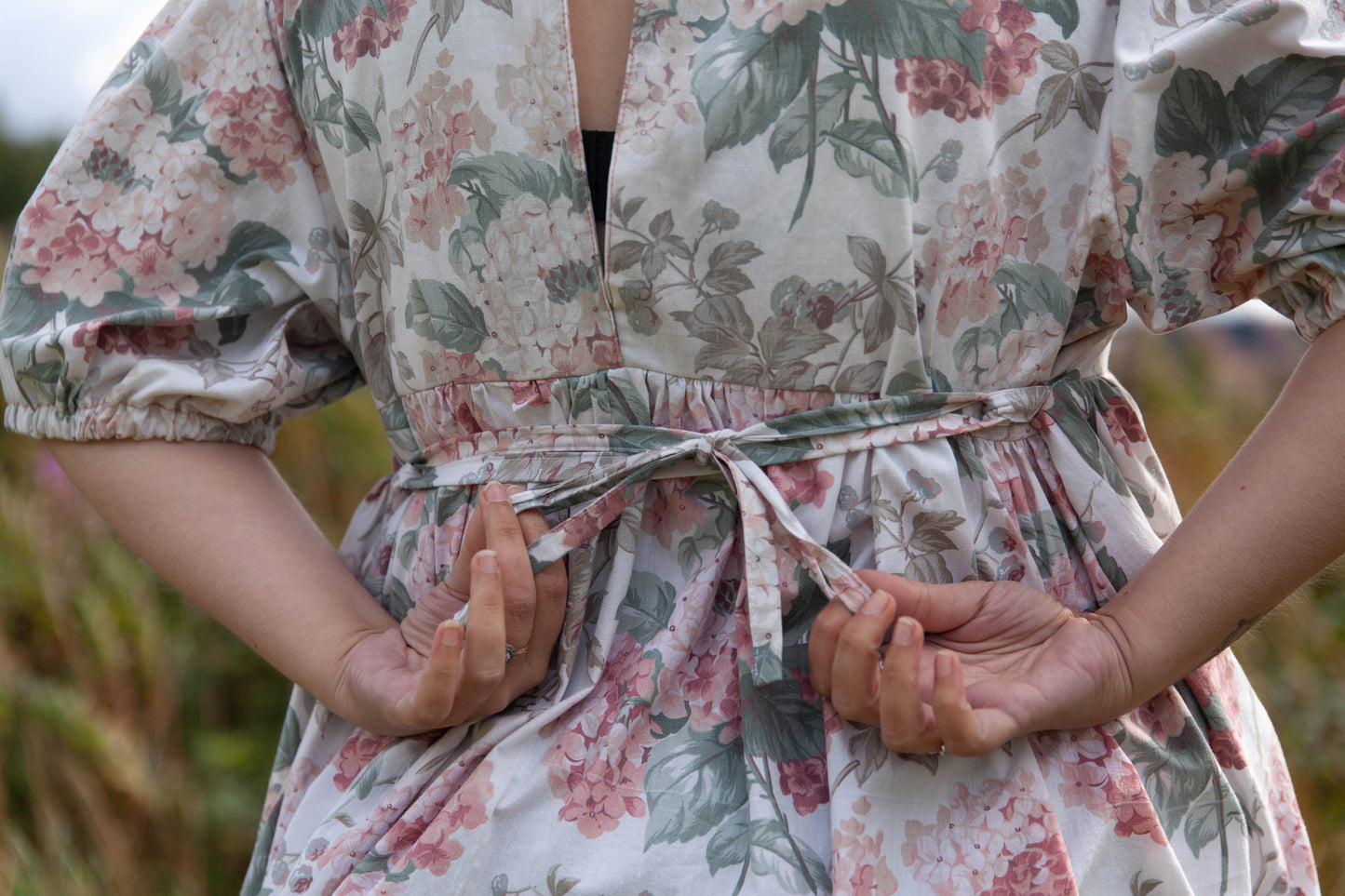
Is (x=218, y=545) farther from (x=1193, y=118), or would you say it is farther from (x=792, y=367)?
(x=1193, y=118)

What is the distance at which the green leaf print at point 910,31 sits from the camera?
752mm

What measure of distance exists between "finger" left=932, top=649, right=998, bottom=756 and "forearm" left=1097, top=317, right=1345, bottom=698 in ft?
0.54

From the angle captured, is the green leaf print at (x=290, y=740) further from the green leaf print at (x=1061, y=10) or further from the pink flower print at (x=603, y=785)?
the green leaf print at (x=1061, y=10)

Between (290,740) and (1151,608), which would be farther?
(290,740)

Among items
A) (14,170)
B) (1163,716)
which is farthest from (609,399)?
(14,170)

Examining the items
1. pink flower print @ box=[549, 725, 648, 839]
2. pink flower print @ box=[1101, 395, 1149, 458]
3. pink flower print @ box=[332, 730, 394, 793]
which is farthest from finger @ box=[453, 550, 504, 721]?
pink flower print @ box=[1101, 395, 1149, 458]

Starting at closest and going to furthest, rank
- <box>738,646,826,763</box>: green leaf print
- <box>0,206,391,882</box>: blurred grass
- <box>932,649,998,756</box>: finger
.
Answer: <box>932,649,998,756</box>: finger → <box>738,646,826,763</box>: green leaf print → <box>0,206,391,882</box>: blurred grass

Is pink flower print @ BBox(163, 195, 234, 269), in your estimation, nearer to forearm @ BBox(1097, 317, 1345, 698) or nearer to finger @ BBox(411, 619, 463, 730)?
finger @ BBox(411, 619, 463, 730)

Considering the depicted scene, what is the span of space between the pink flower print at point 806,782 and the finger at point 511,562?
230mm

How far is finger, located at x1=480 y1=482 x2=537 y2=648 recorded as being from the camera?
0.80 meters

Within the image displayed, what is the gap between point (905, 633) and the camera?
70 cm

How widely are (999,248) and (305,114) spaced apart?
2.07 ft

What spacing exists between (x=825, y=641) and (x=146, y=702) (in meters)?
2.08

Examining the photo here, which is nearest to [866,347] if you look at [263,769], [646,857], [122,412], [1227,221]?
[1227,221]
